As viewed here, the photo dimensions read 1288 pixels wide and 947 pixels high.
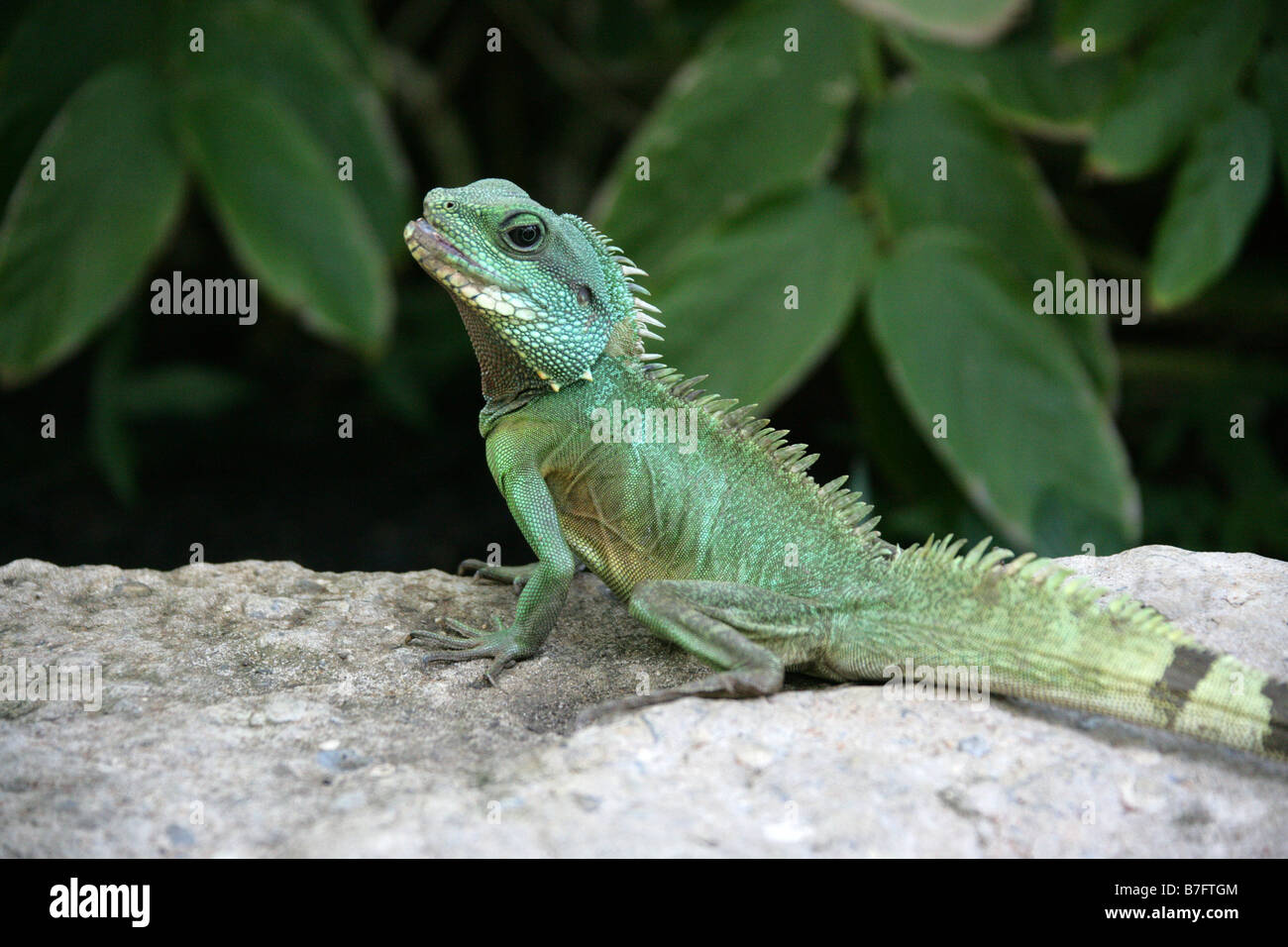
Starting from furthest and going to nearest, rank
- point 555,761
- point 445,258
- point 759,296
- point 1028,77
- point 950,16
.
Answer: point 1028,77 → point 759,296 → point 950,16 → point 445,258 → point 555,761

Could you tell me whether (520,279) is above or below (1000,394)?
above

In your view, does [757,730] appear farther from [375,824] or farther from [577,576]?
[577,576]

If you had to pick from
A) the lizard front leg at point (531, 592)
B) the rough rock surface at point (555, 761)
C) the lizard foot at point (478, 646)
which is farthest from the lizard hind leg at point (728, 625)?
the lizard foot at point (478, 646)

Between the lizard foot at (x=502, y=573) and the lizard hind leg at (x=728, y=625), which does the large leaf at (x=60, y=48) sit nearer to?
the lizard foot at (x=502, y=573)

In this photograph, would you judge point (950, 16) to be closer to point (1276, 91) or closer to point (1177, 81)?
point (1177, 81)

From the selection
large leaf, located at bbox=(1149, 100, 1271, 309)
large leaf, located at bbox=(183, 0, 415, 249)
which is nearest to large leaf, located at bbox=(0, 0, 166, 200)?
large leaf, located at bbox=(183, 0, 415, 249)

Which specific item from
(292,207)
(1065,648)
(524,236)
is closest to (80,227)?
(292,207)

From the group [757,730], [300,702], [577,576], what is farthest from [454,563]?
[757,730]
